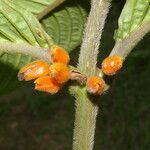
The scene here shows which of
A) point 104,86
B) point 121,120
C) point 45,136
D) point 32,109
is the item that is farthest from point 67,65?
point 32,109

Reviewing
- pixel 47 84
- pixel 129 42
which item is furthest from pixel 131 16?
pixel 47 84

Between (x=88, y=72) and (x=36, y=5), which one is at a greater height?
(x=88, y=72)

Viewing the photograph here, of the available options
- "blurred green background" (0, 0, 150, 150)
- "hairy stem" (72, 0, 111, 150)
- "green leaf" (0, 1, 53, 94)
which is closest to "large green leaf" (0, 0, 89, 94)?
"green leaf" (0, 1, 53, 94)

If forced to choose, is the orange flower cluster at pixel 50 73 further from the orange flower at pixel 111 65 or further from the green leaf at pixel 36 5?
the green leaf at pixel 36 5

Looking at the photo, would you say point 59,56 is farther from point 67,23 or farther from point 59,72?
point 67,23

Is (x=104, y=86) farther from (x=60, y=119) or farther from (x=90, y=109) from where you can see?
(x=60, y=119)

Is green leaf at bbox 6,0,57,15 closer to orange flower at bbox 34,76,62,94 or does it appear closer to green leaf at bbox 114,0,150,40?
green leaf at bbox 114,0,150,40

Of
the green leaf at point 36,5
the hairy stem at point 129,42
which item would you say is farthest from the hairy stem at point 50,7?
the hairy stem at point 129,42

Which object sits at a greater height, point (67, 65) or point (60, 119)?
point (67, 65)

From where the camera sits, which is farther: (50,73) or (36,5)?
(36,5)
